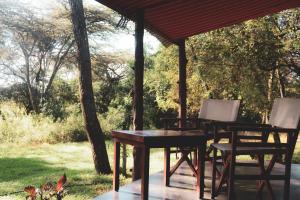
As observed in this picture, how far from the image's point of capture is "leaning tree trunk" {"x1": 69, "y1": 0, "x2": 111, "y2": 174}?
694 cm

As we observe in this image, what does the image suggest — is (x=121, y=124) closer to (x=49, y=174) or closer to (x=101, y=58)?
(x=49, y=174)

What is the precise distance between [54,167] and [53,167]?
0.02m

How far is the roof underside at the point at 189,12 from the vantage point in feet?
14.4

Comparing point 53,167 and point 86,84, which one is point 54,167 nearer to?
point 53,167

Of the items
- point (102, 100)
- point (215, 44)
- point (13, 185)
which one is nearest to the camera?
point (13, 185)

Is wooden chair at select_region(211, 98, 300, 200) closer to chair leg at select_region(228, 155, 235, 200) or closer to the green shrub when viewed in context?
chair leg at select_region(228, 155, 235, 200)

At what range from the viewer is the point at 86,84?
7.00 m

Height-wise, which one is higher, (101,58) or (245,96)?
(101,58)

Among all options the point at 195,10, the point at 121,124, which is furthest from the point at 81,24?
the point at 121,124

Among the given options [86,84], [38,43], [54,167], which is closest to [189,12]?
[86,84]

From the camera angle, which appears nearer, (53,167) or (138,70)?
(138,70)

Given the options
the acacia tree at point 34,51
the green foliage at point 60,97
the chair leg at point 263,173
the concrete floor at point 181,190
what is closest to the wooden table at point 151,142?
the concrete floor at point 181,190

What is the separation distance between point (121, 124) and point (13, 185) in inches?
245

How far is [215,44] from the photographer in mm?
8812
